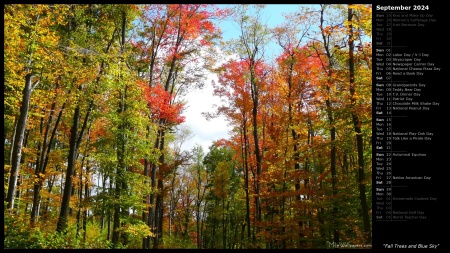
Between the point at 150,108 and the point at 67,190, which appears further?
the point at 150,108

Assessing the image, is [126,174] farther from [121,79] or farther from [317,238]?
[317,238]

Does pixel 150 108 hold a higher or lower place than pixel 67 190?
higher

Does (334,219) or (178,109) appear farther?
(178,109)

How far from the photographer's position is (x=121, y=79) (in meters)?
14.3

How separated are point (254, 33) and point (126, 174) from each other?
14941 mm
